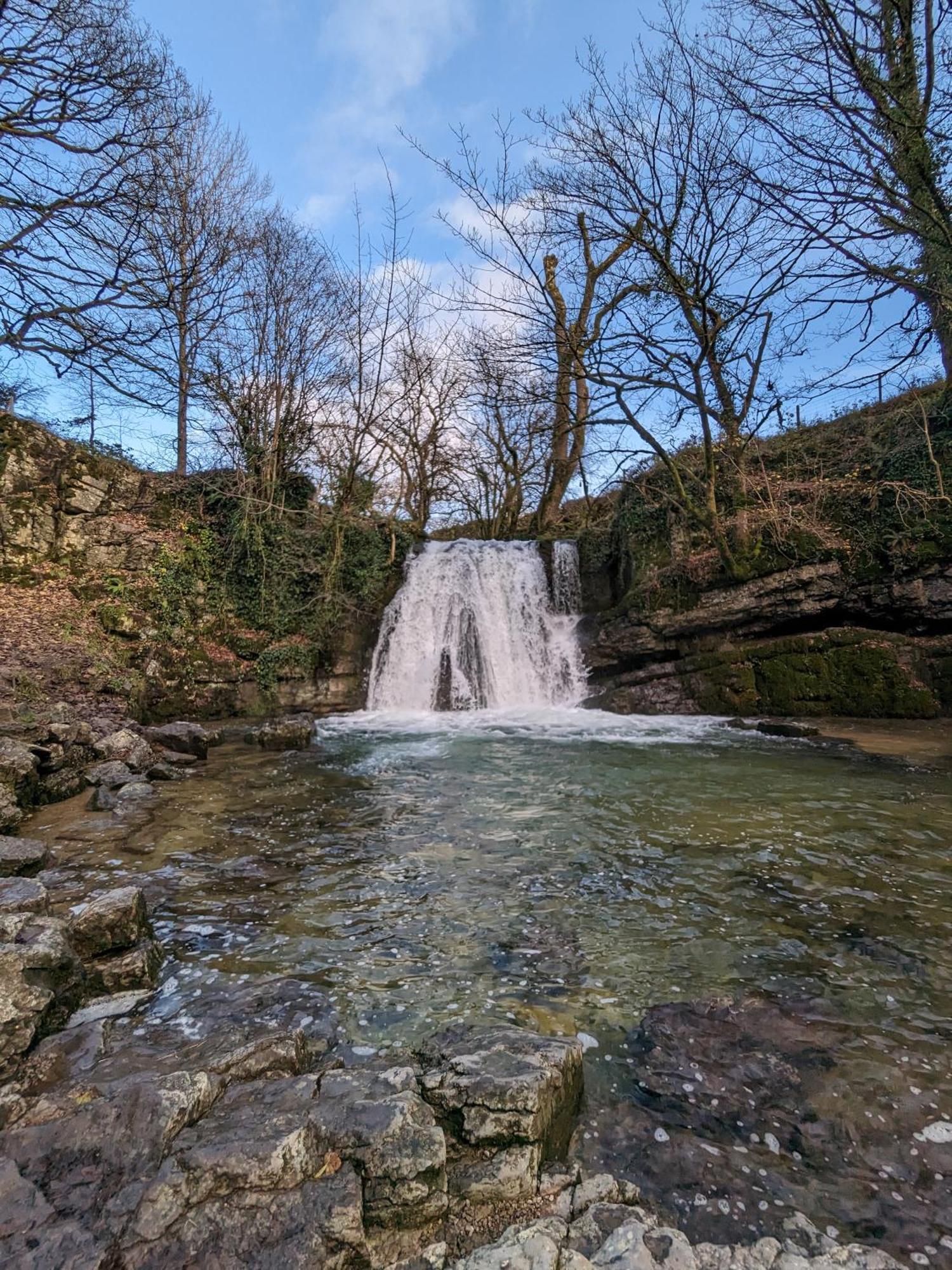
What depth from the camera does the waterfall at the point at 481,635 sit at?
493 inches

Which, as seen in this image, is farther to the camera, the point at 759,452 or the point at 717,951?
the point at 759,452

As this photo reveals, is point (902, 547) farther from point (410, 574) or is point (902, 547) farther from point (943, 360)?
point (410, 574)

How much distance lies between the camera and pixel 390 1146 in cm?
161

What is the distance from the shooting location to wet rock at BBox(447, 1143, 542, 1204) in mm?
1612

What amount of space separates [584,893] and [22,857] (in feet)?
12.1

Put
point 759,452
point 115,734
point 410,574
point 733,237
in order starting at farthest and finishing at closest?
point 410,574
point 759,452
point 733,237
point 115,734

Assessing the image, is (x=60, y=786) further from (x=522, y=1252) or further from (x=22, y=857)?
(x=522, y=1252)

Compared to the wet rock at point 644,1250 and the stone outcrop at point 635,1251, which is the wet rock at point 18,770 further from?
the wet rock at point 644,1250

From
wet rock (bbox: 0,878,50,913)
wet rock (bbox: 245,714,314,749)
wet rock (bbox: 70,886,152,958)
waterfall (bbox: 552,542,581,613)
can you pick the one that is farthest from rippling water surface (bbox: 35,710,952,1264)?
waterfall (bbox: 552,542,581,613)

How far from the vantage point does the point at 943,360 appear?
9617 millimetres

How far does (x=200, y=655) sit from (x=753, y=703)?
10155 mm

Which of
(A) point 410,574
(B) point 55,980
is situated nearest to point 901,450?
(A) point 410,574

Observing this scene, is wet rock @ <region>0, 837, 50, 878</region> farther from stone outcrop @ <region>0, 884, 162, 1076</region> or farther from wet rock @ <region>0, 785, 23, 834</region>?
wet rock @ <region>0, 785, 23, 834</region>

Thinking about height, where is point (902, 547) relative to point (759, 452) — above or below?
below
